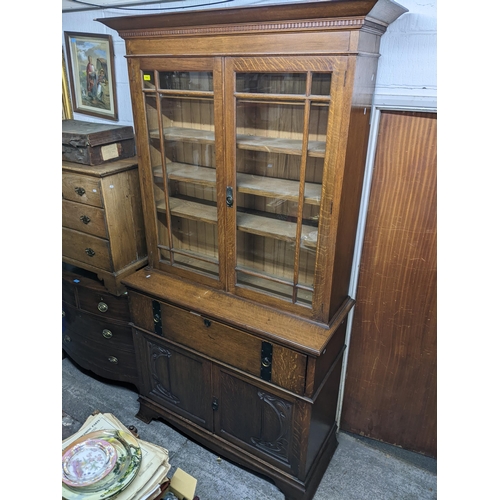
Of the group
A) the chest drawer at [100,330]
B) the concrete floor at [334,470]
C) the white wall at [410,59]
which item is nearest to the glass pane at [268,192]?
the white wall at [410,59]

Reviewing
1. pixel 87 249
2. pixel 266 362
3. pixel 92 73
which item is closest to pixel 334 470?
pixel 266 362

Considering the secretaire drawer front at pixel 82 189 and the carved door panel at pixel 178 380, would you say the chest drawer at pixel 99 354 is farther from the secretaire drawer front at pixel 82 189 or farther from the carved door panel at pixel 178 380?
the secretaire drawer front at pixel 82 189

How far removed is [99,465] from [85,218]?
44.2 inches

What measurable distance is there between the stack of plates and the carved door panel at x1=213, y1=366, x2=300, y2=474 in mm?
579

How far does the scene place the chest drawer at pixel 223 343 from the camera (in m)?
1.50

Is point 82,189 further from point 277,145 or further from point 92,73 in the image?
point 277,145

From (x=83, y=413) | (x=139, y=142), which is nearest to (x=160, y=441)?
(x=83, y=413)

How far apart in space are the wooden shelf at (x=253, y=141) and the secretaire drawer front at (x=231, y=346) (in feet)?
2.37

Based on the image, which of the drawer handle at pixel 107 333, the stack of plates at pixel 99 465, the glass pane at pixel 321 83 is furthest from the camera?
the drawer handle at pixel 107 333

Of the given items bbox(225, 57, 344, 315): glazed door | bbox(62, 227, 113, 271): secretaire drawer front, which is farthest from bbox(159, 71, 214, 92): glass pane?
bbox(62, 227, 113, 271): secretaire drawer front

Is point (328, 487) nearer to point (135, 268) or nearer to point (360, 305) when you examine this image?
point (360, 305)

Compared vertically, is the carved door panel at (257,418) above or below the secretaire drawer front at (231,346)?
below

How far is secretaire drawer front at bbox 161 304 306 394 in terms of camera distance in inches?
58.9

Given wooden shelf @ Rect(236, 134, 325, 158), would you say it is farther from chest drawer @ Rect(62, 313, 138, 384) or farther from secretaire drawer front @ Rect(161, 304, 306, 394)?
chest drawer @ Rect(62, 313, 138, 384)
